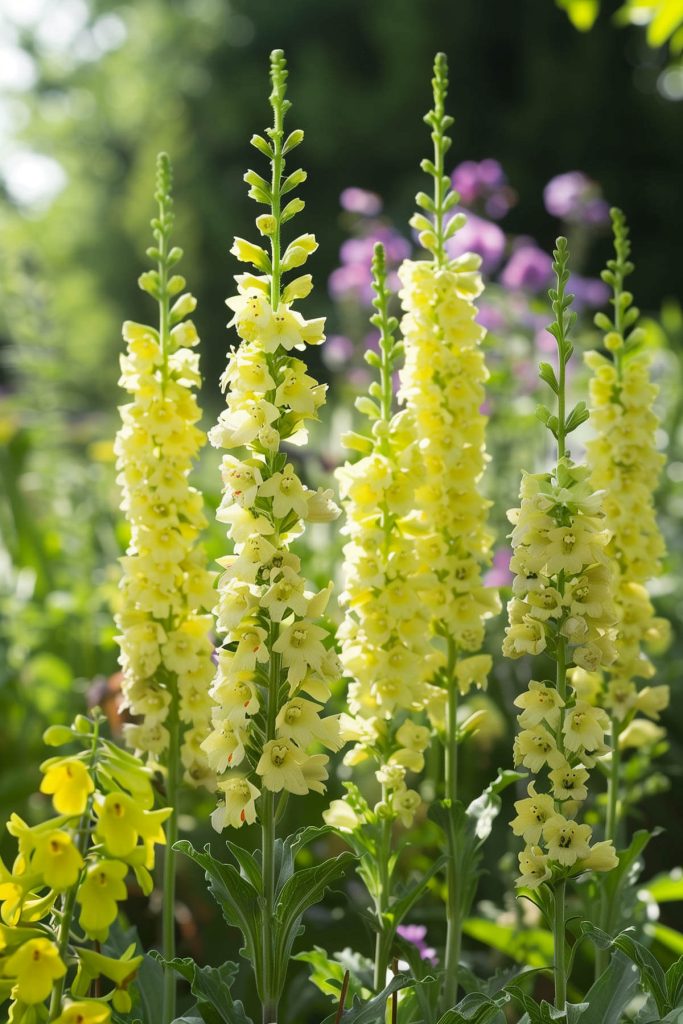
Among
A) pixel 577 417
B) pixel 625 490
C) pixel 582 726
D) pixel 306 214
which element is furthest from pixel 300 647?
pixel 306 214

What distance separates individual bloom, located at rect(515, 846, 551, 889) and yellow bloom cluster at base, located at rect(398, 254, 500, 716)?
431 mm

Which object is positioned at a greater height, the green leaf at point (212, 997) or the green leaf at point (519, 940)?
the green leaf at point (212, 997)

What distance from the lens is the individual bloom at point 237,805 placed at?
5.62 feet

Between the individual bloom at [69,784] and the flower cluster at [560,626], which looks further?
the flower cluster at [560,626]

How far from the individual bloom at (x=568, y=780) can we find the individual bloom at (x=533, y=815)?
0.07 feet

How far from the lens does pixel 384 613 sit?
1.94 meters

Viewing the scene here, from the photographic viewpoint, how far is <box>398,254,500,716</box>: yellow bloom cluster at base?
203 cm

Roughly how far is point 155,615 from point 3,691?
2083 millimetres

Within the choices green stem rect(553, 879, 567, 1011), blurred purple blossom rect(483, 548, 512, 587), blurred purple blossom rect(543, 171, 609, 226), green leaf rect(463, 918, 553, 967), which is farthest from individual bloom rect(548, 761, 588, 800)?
blurred purple blossom rect(543, 171, 609, 226)

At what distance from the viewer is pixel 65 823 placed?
151cm

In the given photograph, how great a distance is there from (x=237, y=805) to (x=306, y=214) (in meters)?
17.5

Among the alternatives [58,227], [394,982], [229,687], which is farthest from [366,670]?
[58,227]

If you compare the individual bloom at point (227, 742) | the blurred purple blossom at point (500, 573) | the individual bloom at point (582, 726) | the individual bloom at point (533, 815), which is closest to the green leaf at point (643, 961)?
the individual bloom at point (533, 815)

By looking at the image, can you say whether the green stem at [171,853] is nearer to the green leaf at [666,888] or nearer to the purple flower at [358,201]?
the green leaf at [666,888]
